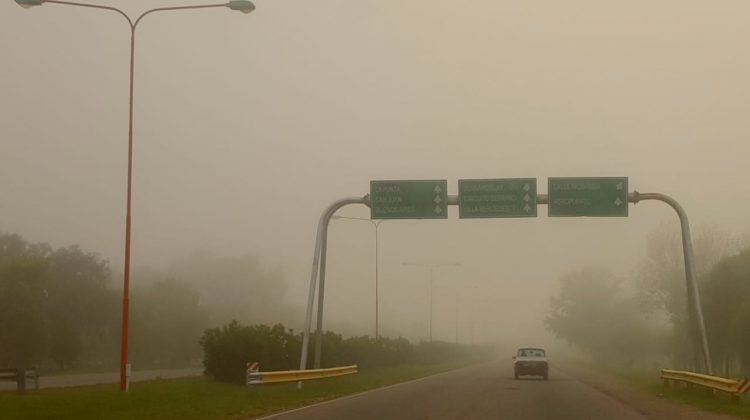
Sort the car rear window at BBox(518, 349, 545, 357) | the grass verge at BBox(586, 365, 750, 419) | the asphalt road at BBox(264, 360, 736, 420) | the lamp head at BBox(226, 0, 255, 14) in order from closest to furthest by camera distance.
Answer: the asphalt road at BBox(264, 360, 736, 420)
the grass verge at BBox(586, 365, 750, 419)
the lamp head at BBox(226, 0, 255, 14)
the car rear window at BBox(518, 349, 545, 357)

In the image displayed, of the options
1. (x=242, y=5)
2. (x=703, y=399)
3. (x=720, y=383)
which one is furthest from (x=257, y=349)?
(x=720, y=383)

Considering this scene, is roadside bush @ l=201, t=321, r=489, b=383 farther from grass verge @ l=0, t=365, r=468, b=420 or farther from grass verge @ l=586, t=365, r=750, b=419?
grass verge @ l=586, t=365, r=750, b=419

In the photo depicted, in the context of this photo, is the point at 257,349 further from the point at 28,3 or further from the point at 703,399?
the point at 28,3

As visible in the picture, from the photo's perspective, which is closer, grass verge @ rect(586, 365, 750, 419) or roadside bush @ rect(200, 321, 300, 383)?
grass verge @ rect(586, 365, 750, 419)

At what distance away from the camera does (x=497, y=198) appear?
3744 cm

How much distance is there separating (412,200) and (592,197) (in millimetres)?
6769

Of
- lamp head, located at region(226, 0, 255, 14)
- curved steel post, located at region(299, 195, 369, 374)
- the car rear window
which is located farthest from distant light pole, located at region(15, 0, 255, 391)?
the car rear window

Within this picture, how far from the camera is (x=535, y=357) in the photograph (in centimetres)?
5312

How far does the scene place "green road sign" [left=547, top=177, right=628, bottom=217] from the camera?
36469 mm

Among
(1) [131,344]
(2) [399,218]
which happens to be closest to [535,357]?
(2) [399,218]

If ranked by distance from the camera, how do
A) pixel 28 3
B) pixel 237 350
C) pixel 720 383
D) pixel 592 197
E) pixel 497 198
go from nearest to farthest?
pixel 28 3 < pixel 720 383 < pixel 592 197 < pixel 497 198 < pixel 237 350

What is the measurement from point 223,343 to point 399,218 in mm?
11333

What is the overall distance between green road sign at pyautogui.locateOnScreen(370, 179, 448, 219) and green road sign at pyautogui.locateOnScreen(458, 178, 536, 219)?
2.60ft

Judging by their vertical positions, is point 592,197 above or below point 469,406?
above
